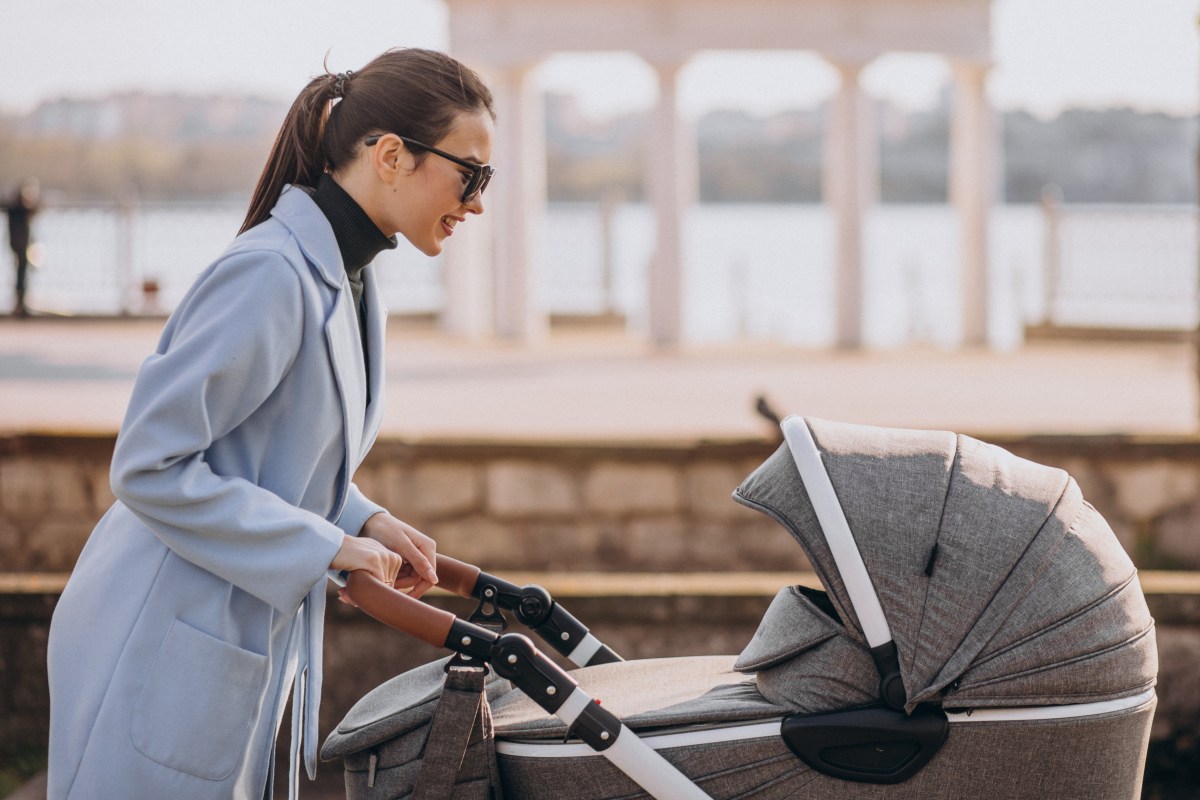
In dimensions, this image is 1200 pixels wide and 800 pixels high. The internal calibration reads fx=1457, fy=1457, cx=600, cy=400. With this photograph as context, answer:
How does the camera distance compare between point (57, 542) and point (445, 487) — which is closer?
point (445, 487)

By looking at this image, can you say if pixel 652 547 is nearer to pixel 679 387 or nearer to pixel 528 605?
pixel 679 387

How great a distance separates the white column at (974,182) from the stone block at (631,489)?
8.54 metres

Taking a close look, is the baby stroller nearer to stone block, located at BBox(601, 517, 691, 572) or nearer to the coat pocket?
the coat pocket

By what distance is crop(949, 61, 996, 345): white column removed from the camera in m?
14.8

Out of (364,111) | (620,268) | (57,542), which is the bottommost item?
(57,542)

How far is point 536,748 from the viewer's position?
2715 mm

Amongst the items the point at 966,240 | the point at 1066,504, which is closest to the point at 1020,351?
the point at 966,240

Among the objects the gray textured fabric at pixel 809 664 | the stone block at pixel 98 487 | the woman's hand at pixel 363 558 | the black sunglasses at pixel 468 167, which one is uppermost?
the black sunglasses at pixel 468 167

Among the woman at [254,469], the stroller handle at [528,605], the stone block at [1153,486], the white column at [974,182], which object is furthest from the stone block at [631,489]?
the white column at [974,182]

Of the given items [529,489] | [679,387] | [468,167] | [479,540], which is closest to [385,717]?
[468,167]

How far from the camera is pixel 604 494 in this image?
7395 mm

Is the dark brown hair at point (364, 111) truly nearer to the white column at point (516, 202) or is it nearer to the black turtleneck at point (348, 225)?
the black turtleneck at point (348, 225)

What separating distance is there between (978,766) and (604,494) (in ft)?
15.7

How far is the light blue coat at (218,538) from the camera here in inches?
92.7
